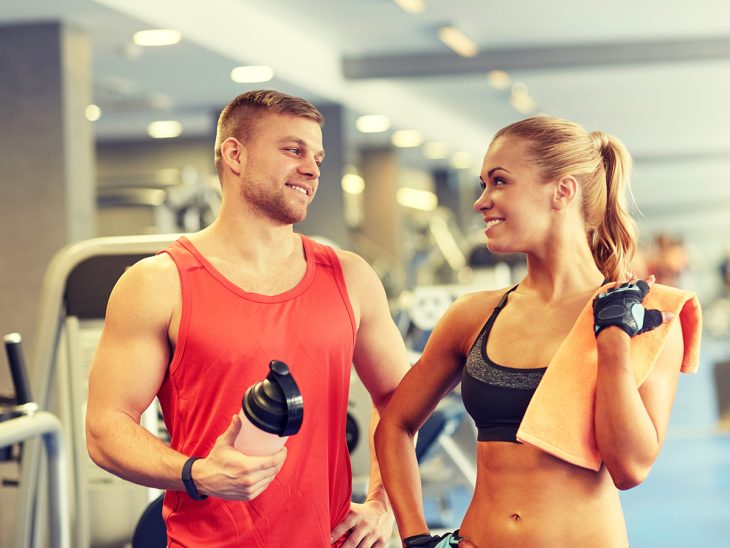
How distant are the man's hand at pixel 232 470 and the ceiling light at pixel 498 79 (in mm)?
7805

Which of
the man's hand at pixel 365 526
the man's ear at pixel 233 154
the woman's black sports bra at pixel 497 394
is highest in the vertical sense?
the man's ear at pixel 233 154

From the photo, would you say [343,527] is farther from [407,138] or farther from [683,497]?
[407,138]

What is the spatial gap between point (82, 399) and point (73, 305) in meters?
0.32

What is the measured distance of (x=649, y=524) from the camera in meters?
5.60

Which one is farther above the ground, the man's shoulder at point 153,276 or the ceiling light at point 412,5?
the ceiling light at point 412,5

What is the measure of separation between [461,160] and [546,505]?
13.2 m

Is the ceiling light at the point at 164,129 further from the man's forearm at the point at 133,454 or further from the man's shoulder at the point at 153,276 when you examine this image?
the man's forearm at the point at 133,454

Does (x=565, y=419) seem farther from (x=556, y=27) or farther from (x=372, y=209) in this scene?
(x=372, y=209)

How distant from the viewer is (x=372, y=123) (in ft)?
35.4

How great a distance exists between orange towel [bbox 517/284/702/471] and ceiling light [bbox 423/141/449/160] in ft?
36.5

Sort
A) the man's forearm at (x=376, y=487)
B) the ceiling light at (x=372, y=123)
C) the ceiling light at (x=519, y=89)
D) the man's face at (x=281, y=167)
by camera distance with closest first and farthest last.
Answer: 1. the man's face at (x=281, y=167)
2. the man's forearm at (x=376, y=487)
3. the ceiling light at (x=372, y=123)
4. the ceiling light at (x=519, y=89)

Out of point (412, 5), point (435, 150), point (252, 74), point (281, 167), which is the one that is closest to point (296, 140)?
point (281, 167)

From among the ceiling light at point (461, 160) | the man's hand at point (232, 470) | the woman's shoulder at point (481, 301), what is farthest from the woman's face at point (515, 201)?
the ceiling light at point (461, 160)

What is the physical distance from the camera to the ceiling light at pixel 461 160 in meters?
14.2
